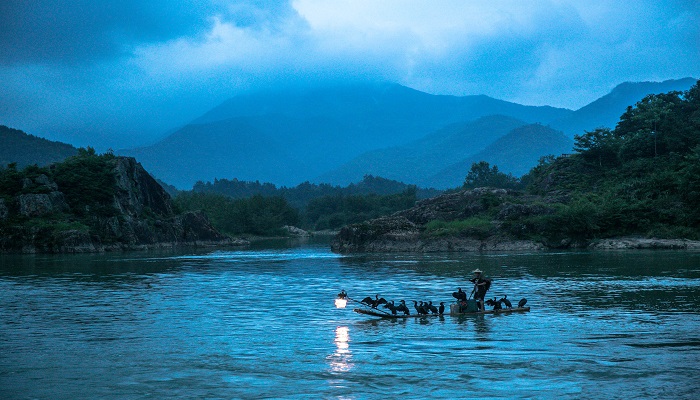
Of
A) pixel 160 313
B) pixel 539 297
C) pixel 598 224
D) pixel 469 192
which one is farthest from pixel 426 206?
pixel 160 313

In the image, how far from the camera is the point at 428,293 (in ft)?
137

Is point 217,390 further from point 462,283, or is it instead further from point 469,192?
point 469,192

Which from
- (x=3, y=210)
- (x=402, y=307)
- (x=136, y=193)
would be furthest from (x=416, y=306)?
(x=136, y=193)

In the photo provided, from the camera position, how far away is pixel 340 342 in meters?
25.6

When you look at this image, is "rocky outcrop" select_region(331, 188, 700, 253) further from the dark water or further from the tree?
the dark water

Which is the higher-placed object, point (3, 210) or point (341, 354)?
point (3, 210)

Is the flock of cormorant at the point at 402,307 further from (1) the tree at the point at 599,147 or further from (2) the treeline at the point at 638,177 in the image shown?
(1) the tree at the point at 599,147

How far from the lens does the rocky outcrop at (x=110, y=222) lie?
347 ft

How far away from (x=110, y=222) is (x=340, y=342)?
103180 mm

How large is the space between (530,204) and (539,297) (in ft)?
191


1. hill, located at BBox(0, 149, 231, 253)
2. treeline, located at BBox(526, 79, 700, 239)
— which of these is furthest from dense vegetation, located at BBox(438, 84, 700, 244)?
hill, located at BBox(0, 149, 231, 253)

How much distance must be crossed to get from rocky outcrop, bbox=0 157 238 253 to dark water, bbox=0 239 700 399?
6075 centimetres

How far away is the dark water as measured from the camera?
1877 centimetres

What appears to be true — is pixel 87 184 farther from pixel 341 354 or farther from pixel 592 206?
pixel 341 354
